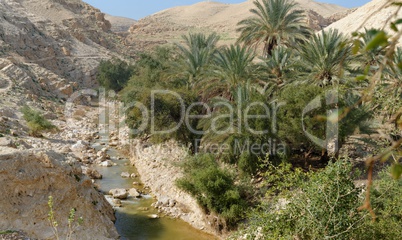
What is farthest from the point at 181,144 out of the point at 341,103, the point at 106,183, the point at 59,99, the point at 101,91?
the point at 101,91

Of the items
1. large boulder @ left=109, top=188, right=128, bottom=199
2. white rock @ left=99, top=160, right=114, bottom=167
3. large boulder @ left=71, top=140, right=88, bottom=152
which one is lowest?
large boulder @ left=109, top=188, right=128, bottom=199

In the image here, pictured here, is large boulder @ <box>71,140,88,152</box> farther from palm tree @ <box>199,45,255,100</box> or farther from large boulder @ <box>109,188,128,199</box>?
palm tree @ <box>199,45,255,100</box>

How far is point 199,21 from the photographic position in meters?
90.9

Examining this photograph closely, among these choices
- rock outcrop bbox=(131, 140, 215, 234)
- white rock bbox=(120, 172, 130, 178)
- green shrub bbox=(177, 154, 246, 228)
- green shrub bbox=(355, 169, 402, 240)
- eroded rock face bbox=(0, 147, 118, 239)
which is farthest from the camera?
white rock bbox=(120, 172, 130, 178)

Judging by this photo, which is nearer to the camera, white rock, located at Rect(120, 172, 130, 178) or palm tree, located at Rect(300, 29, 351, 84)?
palm tree, located at Rect(300, 29, 351, 84)

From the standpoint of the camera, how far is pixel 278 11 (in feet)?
62.2

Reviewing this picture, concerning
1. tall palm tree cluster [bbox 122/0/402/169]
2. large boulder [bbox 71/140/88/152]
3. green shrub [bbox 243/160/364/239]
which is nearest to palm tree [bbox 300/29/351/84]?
tall palm tree cluster [bbox 122/0/402/169]

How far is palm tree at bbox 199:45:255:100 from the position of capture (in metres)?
15.5

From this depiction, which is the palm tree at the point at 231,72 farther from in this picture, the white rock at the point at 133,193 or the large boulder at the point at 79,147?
the large boulder at the point at 79,147

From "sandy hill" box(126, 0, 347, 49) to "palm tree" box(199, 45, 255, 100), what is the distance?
144ft

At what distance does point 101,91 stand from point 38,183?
33.9m

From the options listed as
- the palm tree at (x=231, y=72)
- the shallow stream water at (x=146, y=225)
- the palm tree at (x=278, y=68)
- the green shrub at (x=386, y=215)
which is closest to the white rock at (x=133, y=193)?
the shallow stream water at (x=146, y=225)

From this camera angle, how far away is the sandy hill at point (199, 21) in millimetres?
67500

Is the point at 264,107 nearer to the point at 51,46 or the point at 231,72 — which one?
the point at 231,72
